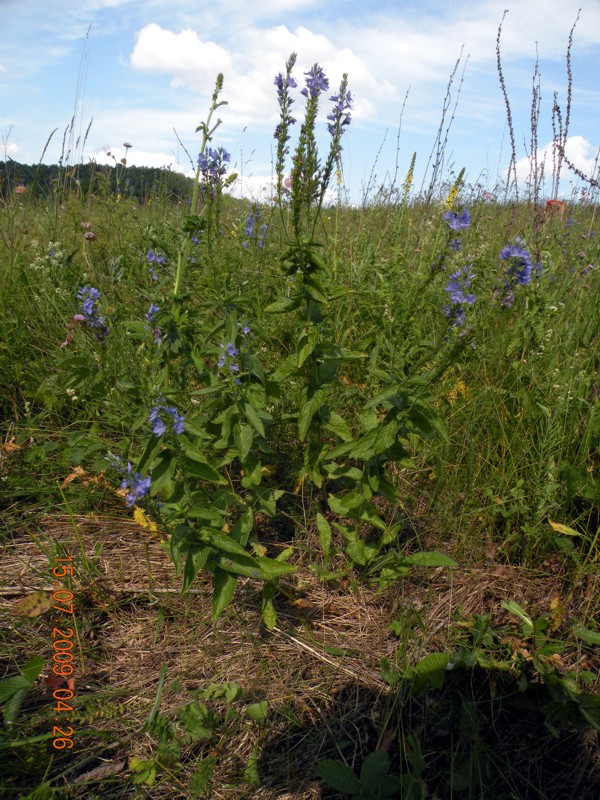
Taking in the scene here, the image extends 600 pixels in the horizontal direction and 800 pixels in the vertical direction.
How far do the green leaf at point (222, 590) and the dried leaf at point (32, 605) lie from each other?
0.70 m

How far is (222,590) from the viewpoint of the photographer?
58.9 inches

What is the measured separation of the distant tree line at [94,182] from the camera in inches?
182

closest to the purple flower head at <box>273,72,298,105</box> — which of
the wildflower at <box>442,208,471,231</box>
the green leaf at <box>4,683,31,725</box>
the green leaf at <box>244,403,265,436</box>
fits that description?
the wildflower at <box>442,208,471,231</box>

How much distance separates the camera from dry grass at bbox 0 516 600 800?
4.77 feet

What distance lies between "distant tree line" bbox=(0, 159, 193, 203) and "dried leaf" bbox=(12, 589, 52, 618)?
10.7 feet

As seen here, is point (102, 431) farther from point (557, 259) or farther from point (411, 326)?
point (557, 259)

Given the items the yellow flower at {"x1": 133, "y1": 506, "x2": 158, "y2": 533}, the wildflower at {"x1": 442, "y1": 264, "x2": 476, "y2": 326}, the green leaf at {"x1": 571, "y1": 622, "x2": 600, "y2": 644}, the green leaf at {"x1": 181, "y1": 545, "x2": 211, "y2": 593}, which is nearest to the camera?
the green leaf at {"x1": 181, "y1": 545, "x2": 211, "y2": 593}

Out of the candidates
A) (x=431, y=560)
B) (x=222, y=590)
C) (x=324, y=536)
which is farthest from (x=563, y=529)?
(x=222, y=590)

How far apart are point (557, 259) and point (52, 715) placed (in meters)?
3.66

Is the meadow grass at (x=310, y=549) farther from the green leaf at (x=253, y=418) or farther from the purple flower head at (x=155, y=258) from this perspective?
the purple flower head at (x=155, y=258)

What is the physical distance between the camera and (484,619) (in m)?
1.66

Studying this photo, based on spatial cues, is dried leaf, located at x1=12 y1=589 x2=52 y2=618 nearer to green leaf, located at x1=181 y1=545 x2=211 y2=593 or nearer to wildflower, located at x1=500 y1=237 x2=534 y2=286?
green leaf, located at x1=181 y1=545 x2=211 y2=593

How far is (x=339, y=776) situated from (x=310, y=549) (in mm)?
792

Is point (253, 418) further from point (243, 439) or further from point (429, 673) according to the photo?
point (429, 673)
